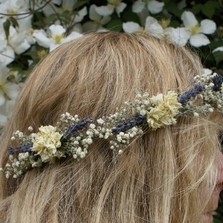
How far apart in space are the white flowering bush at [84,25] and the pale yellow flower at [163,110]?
681 mm

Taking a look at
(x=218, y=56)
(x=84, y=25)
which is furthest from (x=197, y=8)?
(x=84, y=25)

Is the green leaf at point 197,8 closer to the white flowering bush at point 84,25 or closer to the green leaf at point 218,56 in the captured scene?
the white flowering bush at point 84,25

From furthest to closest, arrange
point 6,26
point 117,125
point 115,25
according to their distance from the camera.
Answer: point 115,25, point 6,26, point 117,125

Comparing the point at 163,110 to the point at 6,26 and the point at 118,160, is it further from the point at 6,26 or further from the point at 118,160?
the point at 6,26

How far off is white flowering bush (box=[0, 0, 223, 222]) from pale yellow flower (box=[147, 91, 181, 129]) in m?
0.68

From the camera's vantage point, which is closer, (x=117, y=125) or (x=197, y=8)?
(x=117, y=125)

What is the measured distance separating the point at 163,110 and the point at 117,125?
96 mm

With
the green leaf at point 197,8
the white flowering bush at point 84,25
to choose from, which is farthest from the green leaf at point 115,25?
the green leaf at point 197,8

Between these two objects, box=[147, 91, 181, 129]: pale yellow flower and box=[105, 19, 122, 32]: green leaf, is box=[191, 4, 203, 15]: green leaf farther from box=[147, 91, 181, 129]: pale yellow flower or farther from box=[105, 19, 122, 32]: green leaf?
box=[147, 91, 181, 129]: pale yellow flower

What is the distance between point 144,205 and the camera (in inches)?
59.5

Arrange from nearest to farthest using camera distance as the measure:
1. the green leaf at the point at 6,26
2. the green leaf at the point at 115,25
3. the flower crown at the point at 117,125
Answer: the flower crown at the point at 117,125, the green leaf at the point at 6,26, the green leaf at the point at 115,25

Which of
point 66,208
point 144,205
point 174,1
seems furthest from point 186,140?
point 174,1

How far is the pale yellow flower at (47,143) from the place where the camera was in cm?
152

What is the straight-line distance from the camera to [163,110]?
1.51 m
